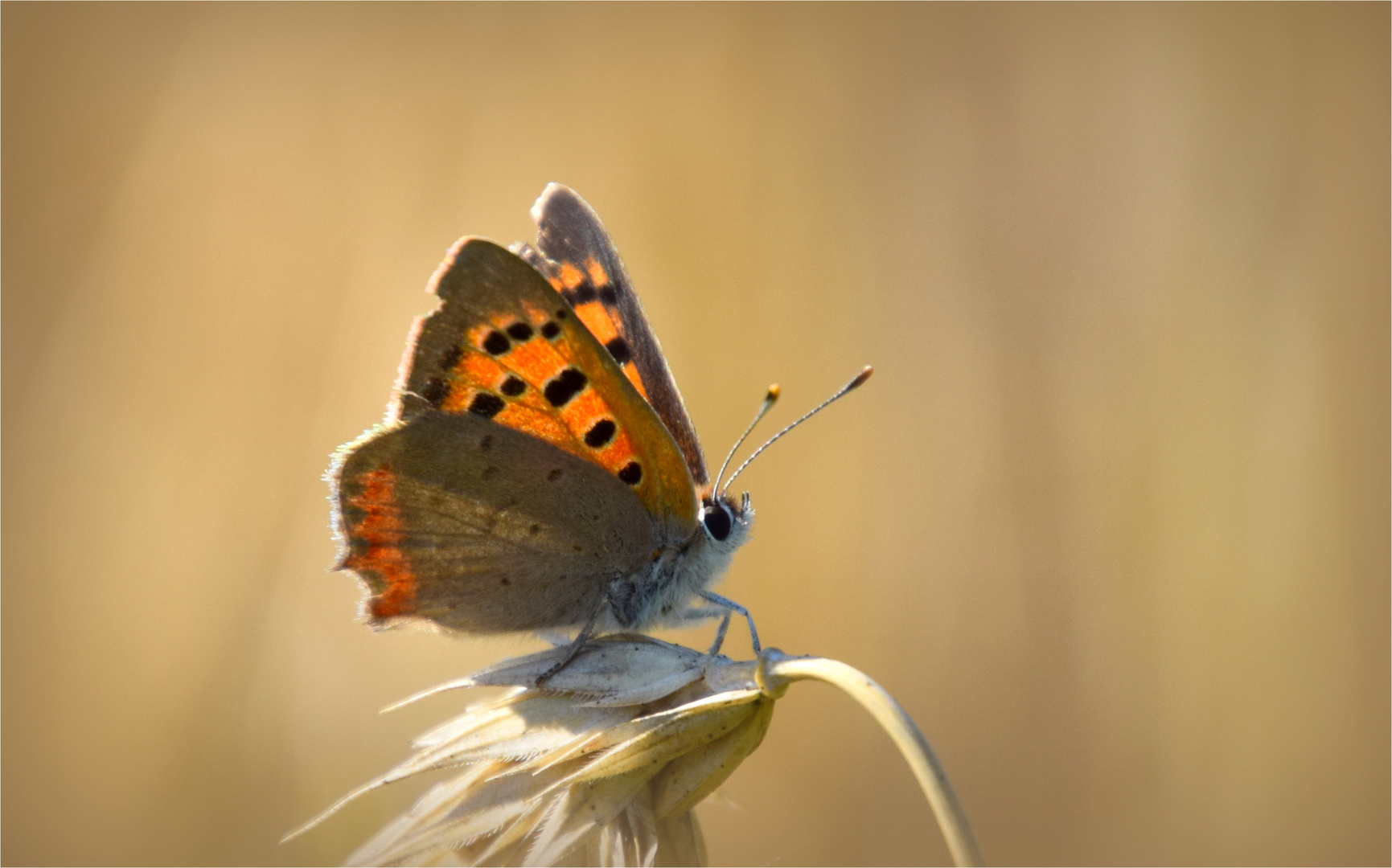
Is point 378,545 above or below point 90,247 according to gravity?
below

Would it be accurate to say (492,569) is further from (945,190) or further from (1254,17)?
(1254,17)

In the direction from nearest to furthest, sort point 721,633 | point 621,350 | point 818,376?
point 721,633, point 621,350, point 818,376

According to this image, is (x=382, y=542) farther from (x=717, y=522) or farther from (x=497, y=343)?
(x=717, y=522)

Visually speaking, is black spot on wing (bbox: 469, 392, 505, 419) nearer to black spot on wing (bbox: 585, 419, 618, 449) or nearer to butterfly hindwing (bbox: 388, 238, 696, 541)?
butterfly hindwing (bbox: 388, 238, 696, 541)

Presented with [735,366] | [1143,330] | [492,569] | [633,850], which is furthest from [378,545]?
[1143,330]

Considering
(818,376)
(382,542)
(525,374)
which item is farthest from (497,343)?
A: (818,376)

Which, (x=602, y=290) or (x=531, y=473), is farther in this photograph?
(x=602, y=290)

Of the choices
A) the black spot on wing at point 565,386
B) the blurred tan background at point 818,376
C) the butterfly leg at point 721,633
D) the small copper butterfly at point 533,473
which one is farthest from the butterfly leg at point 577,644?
the blurred tan background at point 818,376
